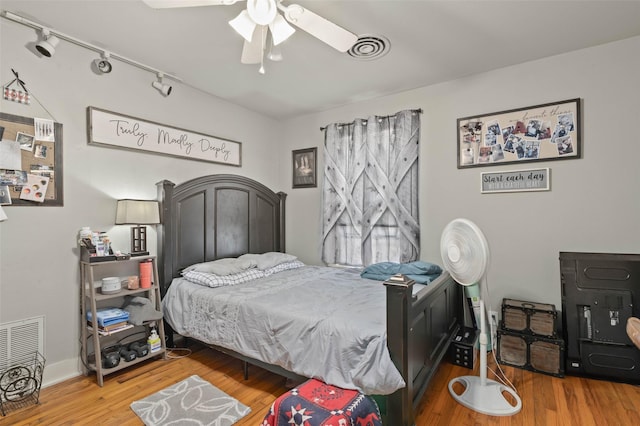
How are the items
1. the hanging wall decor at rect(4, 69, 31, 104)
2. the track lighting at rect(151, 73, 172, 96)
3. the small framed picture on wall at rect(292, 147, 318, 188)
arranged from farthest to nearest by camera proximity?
the small framed picture on wall at rect(292, 147, 318, 188), the track lighting at rect(151, 73, 172, 96), the hanging wall decor at rect(4, 69, 31, 104)

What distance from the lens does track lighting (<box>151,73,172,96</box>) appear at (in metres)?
2.88

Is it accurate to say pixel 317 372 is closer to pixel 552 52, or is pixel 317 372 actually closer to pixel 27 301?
pixel 27 301

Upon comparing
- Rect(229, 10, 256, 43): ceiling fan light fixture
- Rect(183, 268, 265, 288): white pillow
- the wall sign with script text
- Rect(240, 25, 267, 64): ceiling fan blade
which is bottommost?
Rect(183, 268, 265, 288): white pillow

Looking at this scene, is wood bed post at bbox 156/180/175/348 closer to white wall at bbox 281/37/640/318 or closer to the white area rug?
the white area rug

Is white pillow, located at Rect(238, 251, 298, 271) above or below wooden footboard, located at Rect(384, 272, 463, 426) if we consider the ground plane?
above

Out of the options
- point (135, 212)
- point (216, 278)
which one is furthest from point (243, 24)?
point (216, 278)

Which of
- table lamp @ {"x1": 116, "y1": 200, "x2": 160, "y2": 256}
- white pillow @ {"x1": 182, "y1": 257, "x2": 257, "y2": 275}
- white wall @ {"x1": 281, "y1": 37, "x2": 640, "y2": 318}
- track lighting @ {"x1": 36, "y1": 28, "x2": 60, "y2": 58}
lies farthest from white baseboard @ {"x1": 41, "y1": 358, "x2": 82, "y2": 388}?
white wall @ {"x1": 281, "y1": 37, "x2": 640, "y2": 318}

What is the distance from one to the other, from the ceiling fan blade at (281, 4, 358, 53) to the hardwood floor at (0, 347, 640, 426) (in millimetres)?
2340

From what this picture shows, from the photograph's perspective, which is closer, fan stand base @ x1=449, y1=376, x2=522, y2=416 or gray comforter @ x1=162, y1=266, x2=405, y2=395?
gray comforter @ x1=162, y1=266, x2=405, y2=395

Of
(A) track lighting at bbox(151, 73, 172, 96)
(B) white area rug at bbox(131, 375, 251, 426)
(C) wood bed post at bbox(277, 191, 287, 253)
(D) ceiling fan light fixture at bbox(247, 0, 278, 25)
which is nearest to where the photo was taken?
(D) ceiling fan light fixture at bbox(247, 0, 278, 25)

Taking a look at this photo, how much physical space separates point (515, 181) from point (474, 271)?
1383 mm

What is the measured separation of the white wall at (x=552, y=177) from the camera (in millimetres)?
2455

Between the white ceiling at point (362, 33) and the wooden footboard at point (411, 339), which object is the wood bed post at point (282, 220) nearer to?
the white ceiling at point (362, 33)

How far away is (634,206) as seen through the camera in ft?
7.92
